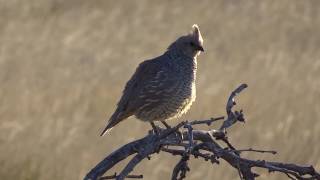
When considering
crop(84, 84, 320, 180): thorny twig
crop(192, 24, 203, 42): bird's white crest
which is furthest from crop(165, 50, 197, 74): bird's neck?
crop(84, 84, 320, 180): thorny twig

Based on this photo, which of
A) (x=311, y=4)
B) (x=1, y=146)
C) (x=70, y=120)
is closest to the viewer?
(x=1, y=146)

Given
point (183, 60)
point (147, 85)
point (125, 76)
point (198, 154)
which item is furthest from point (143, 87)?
point (125, 76)

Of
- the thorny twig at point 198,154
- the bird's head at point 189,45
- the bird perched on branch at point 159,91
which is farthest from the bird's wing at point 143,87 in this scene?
the thorny twig at point 198,154

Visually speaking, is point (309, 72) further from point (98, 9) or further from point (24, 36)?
point (98, 9)

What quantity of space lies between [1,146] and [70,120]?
24.5 inches

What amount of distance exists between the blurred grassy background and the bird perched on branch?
1769mm

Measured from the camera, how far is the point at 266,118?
21.4 feet

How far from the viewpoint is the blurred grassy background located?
558 cm

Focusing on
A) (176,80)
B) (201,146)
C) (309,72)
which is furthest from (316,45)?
(201,146)

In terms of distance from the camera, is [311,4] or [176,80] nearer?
[176,80]

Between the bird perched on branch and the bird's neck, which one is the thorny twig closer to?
the bird perched on branch

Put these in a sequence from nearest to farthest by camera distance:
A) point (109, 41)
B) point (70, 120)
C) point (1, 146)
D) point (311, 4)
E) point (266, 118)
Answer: point (1, 146) → point (70, 120) → point (266, 118) → point (109, 41) → point (311, 4)

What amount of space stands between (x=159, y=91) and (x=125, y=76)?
393 centimetres

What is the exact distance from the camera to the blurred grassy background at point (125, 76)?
220 inches
